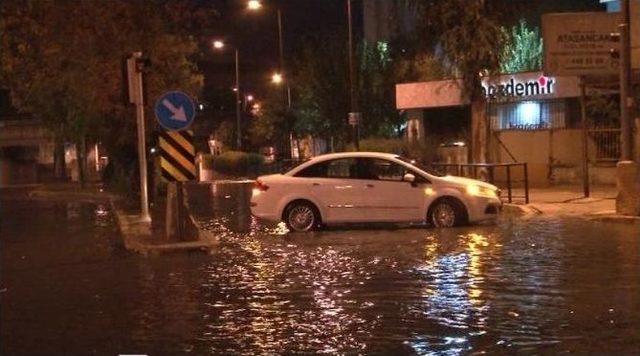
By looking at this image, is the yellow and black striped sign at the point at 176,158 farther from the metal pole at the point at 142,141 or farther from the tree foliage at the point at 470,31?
the tree foliage at the point at 470,31

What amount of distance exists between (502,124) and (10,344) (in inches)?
1053

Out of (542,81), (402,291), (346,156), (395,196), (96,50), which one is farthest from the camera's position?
(542,81)

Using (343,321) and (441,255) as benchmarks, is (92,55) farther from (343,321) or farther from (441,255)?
(343,321)

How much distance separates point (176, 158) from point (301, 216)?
2.69m

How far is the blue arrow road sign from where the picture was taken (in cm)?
1556

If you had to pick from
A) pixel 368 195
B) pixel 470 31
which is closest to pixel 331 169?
pixel 368 195

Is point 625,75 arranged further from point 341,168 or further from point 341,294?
point 341,294

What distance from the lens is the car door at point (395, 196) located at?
1653 cm

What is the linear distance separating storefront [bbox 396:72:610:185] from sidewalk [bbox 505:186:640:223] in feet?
9.05

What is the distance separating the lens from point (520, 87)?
1207 inches

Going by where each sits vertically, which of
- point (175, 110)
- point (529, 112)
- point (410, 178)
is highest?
point (529, 112)

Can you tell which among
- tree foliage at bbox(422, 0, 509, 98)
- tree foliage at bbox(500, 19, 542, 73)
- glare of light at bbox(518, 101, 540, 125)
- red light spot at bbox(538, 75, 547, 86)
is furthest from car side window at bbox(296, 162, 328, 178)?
tree foliage at bbox(500, 19, 542, 73)

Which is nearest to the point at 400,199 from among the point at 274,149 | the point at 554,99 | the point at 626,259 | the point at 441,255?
the point at 441,255

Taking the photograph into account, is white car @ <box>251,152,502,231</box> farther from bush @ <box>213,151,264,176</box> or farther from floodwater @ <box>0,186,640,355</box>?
bush @ <box>213,151,264,176</box>
